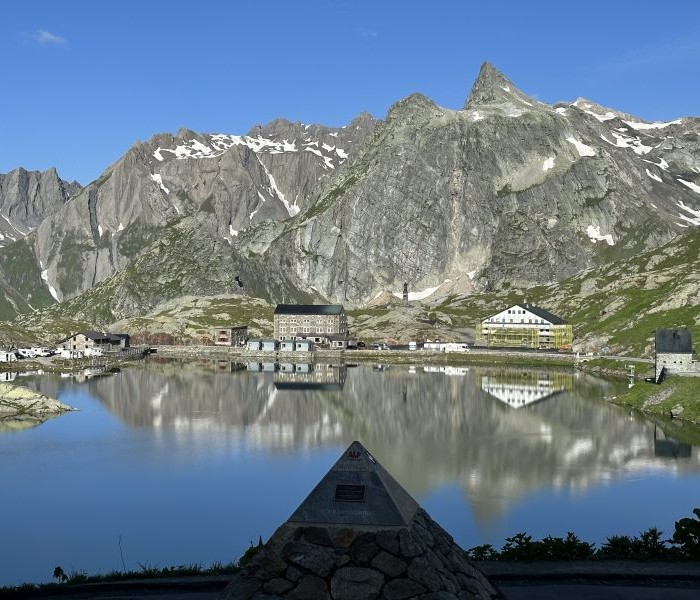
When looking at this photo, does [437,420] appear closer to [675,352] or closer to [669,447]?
[669,447]

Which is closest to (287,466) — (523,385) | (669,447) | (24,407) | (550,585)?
(669,447)

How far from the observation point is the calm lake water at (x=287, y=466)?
5012 centimetres

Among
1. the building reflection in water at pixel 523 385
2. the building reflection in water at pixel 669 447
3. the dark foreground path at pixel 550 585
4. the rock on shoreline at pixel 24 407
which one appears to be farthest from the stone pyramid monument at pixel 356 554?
the building reflection in water at pixel 523 385

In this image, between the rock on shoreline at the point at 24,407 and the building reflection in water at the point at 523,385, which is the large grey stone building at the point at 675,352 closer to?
the building reflection in water at the point at 523,385

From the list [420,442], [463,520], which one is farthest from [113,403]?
[463,520]

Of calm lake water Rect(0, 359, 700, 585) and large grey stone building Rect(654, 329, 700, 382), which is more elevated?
large grey stone building Rect(654, 329, 700, 382)

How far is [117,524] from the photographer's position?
2068 inches

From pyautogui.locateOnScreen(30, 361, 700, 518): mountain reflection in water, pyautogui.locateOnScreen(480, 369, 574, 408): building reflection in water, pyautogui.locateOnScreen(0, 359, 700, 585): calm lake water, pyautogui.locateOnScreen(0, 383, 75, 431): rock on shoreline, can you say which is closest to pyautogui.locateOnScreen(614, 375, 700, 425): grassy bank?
pyautogui.locateOnScreen(30, 361, 700, 518): mountain reflection in water

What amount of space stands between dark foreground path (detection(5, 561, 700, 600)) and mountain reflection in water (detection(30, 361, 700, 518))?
77.1 feet

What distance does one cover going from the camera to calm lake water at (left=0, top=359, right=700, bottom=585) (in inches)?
1973

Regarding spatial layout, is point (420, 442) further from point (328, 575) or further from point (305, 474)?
point (328, 575)

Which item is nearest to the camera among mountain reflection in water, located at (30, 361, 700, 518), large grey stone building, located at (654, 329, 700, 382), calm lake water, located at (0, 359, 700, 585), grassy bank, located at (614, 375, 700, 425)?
calm lake water, located at (0, 359, 700, 585)

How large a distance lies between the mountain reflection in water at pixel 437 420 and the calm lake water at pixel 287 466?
0.38 m

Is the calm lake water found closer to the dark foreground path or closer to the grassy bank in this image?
the grassy bank
